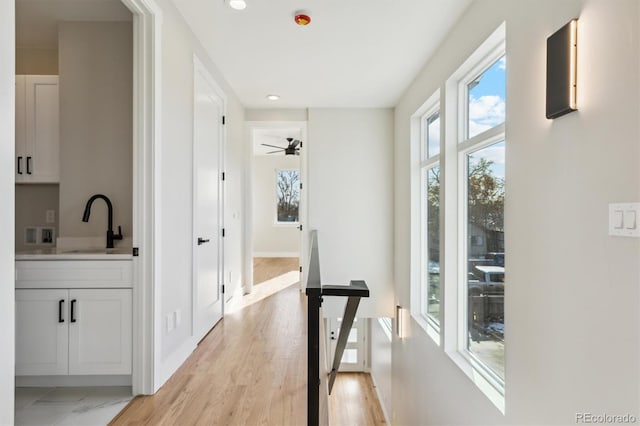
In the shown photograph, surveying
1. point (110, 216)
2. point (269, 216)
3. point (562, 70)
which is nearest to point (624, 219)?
point (562, 70)

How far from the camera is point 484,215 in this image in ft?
8.10

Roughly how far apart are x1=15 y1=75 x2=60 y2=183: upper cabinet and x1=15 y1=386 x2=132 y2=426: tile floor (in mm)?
1509

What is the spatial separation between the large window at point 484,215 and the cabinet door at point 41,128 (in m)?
3.22

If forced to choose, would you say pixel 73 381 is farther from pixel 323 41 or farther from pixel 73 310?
pixel 323 41

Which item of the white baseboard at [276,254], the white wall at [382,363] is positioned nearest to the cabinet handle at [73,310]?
the white wall at [382,363]

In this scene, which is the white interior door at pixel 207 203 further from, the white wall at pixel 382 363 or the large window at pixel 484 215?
the white wall at pixel 382 363

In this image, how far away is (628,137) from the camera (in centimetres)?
112

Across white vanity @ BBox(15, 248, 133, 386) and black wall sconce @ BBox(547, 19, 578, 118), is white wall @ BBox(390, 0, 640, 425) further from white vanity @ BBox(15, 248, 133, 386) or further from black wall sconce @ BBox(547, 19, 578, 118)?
white vanity @ BBox(15, 248, 133, 386)

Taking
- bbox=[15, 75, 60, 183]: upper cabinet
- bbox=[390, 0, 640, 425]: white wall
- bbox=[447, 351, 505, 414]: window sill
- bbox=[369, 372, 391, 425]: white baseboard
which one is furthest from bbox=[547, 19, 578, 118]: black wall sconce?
bbox=[369, 372, 391, 425]: white baseboard

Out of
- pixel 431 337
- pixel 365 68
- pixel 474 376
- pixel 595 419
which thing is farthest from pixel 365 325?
pixel 595 419

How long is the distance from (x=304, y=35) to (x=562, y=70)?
1.94 m

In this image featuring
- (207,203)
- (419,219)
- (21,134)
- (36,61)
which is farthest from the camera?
(419,219)

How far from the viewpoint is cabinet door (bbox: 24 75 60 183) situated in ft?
8.46

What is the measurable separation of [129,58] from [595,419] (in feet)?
11.0
